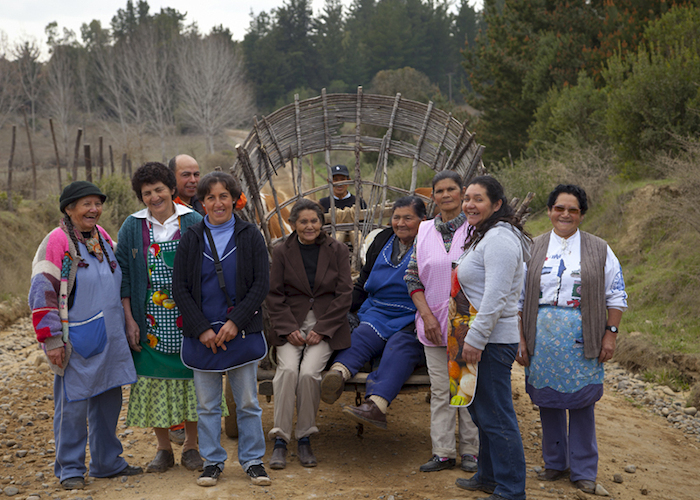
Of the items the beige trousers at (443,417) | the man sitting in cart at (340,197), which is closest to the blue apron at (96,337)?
the beige trousers at (443,417)

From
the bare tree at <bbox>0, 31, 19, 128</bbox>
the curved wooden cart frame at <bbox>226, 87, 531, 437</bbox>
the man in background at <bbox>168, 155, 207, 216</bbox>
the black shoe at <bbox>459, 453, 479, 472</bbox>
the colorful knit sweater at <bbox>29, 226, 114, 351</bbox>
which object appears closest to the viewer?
the colorful knit sweater at <bbox>29, 226, 114, 351</bbox>

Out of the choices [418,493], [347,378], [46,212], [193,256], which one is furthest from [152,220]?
[46,212]

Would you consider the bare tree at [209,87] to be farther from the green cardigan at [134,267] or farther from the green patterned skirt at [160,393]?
the green patterned skirt at [160,393]

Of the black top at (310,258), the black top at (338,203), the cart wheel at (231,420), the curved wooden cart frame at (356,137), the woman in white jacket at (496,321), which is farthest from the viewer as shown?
the black top at (338,203)

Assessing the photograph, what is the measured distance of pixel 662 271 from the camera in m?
8.00

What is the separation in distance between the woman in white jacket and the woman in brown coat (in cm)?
113

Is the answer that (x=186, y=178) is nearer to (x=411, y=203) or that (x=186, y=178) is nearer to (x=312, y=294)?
(x=312, y=294)

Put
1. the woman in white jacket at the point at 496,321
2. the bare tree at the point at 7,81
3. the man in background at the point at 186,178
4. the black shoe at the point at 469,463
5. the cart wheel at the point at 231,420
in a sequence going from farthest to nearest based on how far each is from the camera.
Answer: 1. the bare tree at the point at 7,81
2. the man in background at the point at 186,178
3. the cart wheel at the point at 231,420
4. the black shoe at the point at 469,463
5. the woman in white jacket at the point at 496,321

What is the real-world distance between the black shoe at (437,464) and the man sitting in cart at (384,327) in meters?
0.39

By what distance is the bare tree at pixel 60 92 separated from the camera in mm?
33375

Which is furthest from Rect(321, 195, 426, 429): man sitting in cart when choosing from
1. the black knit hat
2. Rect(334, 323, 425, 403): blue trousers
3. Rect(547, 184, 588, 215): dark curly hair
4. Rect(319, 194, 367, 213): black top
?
Rect(319, 194, 367, 213): black top

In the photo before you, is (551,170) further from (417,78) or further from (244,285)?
(417,78)

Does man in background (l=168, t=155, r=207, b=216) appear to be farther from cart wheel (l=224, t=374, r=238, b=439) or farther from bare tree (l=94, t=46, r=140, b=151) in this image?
bare tree (l=94, t=46, r=140, b=151)

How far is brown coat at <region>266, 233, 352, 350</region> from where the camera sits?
4098 millimetres
